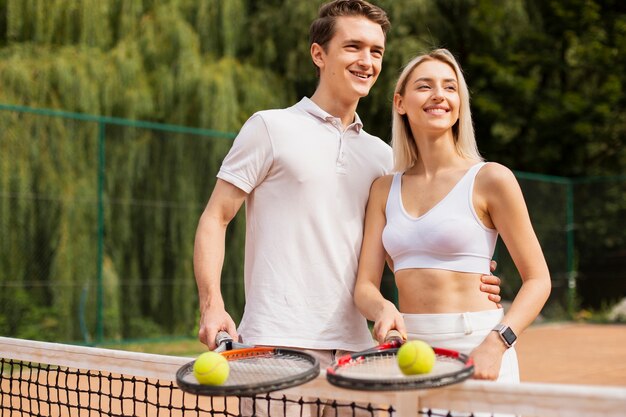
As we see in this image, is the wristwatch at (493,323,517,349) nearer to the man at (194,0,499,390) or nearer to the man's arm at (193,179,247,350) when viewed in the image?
the man at (194,0,499,390)

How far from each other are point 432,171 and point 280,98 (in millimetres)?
10086

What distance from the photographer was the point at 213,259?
2.76 meters

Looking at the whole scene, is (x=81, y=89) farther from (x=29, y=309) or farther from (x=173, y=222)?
(x=29, y=309)

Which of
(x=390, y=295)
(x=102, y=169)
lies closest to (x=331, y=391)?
(x=102, y=169)

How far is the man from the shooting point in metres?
2.76

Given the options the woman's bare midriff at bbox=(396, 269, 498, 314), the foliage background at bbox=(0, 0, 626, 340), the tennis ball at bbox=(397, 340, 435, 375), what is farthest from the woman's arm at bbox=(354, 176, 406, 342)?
the foliage background at bbox=(0, 0, 626, 340)

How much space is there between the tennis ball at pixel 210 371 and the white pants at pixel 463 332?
72 cm

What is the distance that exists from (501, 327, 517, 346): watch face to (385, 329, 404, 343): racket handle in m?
0.24

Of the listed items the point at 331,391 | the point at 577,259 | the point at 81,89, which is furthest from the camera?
the point at 577,259

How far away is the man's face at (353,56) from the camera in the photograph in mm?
2854

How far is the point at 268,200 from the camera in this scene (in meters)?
2.82

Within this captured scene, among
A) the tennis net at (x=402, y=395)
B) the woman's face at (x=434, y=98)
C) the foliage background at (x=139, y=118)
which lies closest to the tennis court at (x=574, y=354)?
the foliage background at (x=139, y=118)

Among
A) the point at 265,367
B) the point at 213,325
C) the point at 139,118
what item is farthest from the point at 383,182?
the point at 139,118

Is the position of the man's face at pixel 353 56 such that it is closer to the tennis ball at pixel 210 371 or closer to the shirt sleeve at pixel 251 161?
the shirt sleeve at pixel 251 161
